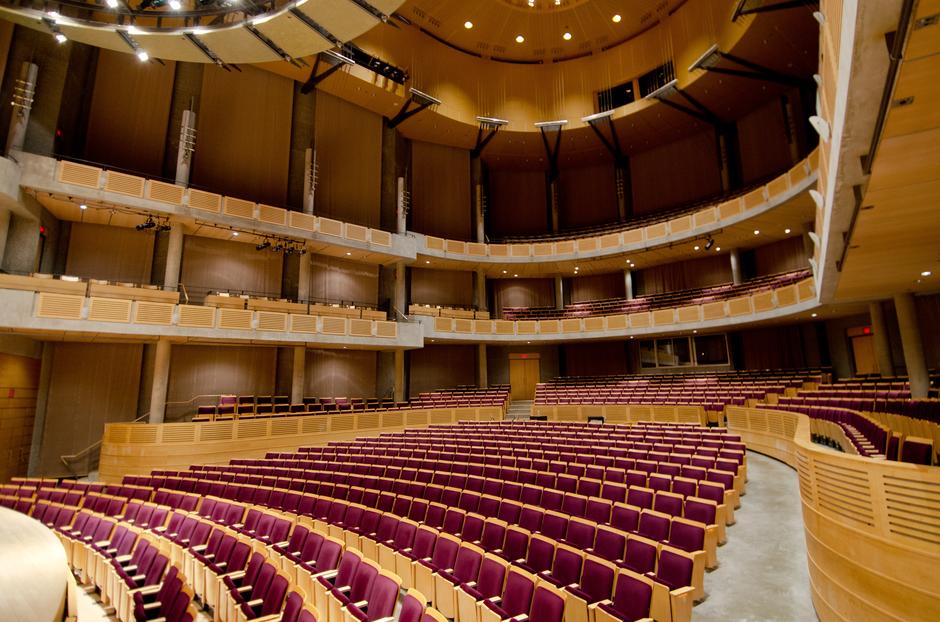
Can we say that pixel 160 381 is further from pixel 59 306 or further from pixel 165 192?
pixel 165 192

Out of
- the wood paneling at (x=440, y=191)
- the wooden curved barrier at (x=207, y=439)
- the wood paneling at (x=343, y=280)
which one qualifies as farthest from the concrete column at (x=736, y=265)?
the wooden curved barrier at (x=207, y=439)

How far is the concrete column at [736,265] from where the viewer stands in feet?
49.5

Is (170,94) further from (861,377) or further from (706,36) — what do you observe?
(861,377)

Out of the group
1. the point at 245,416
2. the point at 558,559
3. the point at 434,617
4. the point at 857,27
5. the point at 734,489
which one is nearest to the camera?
the point at 857,27

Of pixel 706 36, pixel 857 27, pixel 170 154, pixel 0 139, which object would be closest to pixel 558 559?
pixel 857 27

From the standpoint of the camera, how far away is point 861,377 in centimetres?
1087

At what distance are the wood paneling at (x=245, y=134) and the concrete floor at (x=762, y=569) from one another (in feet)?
45.6

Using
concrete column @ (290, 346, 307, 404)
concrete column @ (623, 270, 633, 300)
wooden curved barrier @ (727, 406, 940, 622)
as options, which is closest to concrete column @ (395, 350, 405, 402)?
concrete column @ (290, 346, 307, 404)

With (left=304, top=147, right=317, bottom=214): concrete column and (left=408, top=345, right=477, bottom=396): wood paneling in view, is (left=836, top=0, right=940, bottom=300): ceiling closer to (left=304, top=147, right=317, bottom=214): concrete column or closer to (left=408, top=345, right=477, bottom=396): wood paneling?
(left=408, top=345, right=477, bottom=396): wood paneling

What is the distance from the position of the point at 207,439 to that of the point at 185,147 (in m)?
7.11

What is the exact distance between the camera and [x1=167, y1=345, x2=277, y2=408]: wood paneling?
1227 cm

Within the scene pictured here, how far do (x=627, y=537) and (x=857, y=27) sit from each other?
128 inches

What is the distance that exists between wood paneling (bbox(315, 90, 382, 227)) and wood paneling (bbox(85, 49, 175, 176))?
4.15 metres

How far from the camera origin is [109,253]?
11875mm
